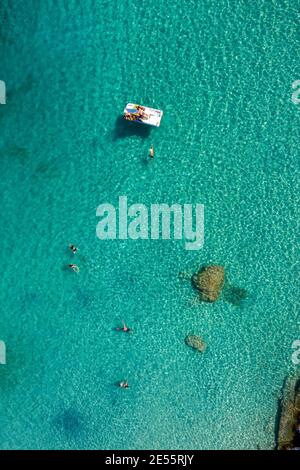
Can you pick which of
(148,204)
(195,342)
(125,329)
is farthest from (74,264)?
(195,342)

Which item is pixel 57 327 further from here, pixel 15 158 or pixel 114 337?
pixel 15 158

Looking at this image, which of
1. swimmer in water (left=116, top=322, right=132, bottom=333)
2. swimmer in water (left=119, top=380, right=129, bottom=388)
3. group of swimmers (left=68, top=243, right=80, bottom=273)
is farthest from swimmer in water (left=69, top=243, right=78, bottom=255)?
swimmer in water (left=119, top=380, right=129, bottom=388)

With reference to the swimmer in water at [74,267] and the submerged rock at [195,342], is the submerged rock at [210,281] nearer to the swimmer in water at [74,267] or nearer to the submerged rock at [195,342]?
the submerged rock at [195,342]

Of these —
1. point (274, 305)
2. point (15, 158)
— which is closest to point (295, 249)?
point (274, 305)

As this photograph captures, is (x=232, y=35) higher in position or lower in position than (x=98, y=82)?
higher

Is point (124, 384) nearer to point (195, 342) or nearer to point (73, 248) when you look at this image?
point (195, 342)

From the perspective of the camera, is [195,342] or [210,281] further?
[195,342]
